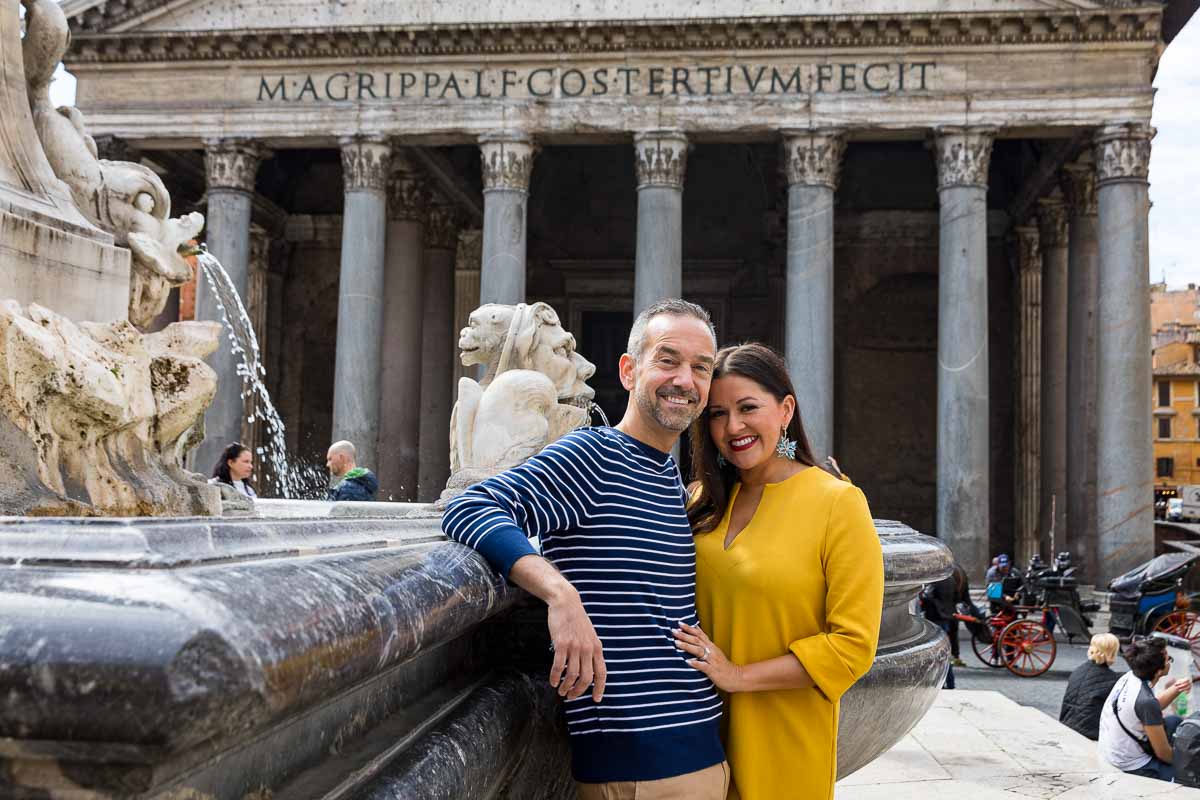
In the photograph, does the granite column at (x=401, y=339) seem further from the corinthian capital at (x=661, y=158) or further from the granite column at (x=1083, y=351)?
the granite column at (x=1083, y=351)

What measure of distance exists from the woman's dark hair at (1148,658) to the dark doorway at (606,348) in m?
18.9

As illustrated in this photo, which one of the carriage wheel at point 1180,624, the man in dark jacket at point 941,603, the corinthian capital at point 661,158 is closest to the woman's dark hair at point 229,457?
the man in dark jacket at point 941,603

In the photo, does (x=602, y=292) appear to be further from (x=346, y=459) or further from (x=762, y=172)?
(x=346, y=459)

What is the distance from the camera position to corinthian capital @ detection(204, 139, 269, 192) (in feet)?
61.5

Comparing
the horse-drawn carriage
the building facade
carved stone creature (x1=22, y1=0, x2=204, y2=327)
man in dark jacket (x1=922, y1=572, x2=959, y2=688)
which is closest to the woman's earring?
carved stone creature (x1=22, y1=0, x2=204, y2=327)

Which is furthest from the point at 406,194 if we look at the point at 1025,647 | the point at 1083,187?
the point at 1025,647

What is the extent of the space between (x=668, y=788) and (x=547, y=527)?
20.5 inches

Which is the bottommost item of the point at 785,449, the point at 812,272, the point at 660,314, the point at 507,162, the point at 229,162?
the point at 785,449

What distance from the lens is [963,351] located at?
676 inches

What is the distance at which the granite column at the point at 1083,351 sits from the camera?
19.0 metres

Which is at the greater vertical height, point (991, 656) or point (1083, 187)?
point (1083, 187)

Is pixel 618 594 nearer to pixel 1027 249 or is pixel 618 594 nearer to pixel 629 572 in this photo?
pixel 629 572

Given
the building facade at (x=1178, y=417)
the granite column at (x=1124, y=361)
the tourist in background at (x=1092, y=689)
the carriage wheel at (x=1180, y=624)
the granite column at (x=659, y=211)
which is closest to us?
the tourist in background at (x=1092, y=689)

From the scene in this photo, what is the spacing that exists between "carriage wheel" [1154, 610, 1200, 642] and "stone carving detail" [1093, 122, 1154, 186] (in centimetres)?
757
